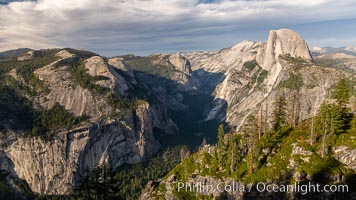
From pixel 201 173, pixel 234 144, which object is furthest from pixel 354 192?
pixel 201 173

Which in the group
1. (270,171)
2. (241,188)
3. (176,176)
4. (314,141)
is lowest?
(176,176)

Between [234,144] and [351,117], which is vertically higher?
[351,117]

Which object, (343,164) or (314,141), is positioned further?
(314,141)

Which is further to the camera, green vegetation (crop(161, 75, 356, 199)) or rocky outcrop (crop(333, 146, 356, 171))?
green vegetation (crop(161, 75, 356, 199))

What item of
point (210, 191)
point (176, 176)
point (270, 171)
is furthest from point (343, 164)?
point (176, 176)

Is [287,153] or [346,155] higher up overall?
[346,155]

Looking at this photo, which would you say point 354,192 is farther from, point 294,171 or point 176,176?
point 176,176

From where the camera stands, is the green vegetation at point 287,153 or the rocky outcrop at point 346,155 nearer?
the rocky outcrop at point 346,155

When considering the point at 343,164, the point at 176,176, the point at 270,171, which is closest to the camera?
the point at 343,164

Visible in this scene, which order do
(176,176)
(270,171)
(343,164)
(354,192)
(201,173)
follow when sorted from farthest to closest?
1. (176,176)
2. (201,173)
3. (270,171)
4. (343,164)
5. (354,192)

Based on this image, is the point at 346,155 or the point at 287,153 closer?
the point at 346,155
